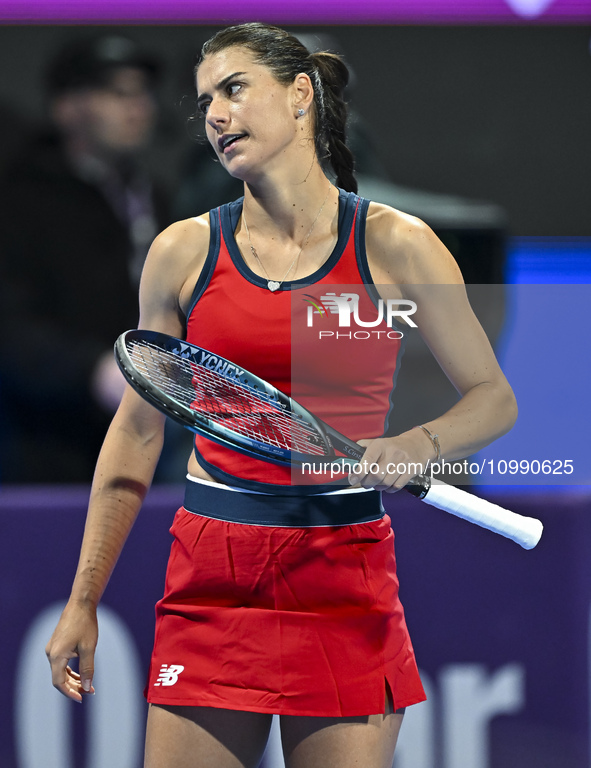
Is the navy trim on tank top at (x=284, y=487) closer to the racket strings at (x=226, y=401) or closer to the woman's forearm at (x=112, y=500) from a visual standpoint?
the racket strings at (x=226, y=401)

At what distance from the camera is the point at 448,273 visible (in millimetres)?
1608

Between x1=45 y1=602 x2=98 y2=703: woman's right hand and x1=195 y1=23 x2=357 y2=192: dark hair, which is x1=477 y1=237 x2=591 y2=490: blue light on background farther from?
x1=45 y1=602 x2=98 y2=703: woman's right hand

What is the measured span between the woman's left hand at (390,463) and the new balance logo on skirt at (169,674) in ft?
1.31

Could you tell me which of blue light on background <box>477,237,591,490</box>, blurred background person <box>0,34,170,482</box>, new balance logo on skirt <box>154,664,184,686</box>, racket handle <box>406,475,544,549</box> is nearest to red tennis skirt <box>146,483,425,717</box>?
new balance logo on skirt <box>154,664,184,686</box>

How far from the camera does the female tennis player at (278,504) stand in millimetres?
1549

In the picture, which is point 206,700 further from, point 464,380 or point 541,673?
point 541,673

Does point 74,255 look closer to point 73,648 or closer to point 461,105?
point 461,105

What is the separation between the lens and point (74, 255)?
3.37 m

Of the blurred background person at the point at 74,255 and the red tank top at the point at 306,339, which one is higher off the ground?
the blurred background person at the point at 74,255

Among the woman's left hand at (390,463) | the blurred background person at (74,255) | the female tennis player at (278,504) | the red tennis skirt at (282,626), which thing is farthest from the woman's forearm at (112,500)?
A: the blurred background person at (74,255)

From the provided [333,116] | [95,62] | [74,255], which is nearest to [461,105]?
[95,62]

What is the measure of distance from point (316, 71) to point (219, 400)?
0.57m

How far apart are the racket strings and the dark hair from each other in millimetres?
417

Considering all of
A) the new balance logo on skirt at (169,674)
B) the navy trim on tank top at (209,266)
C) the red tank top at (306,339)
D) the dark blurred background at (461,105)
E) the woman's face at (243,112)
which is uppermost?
the dark blurred background at (461,105)
